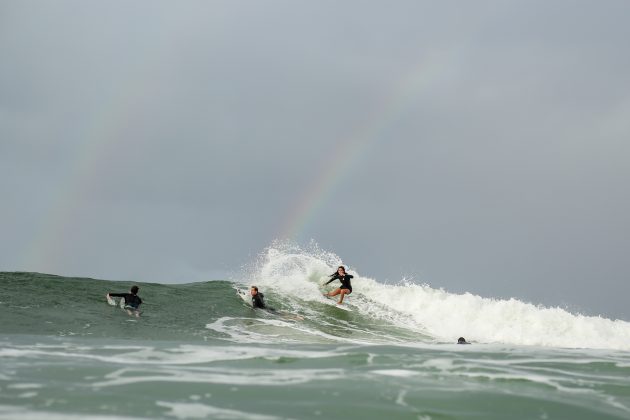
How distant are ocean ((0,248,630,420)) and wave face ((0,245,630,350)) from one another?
0.51 ft

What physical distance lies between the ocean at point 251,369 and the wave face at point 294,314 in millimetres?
156

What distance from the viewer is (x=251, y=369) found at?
1092cm

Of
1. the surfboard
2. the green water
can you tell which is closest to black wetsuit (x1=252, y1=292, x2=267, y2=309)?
the surfboard

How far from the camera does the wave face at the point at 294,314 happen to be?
19594mm

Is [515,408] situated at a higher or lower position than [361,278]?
lower

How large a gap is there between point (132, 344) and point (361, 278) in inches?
907

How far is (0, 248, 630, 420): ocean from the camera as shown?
8156mm

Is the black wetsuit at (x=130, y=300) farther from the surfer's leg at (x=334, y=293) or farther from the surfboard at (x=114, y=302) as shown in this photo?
the surfer's leg at (x=334, y=293)

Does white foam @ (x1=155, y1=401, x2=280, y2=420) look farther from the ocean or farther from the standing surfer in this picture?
the standing surfer

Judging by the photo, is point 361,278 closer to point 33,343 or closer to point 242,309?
point 242,309

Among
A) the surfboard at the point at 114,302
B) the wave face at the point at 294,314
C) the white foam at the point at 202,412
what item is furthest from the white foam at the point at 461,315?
the white foam at the point at 202,412

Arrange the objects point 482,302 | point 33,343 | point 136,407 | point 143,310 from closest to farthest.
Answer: point 136,407
point 33,343
point 143,310
point 482,302

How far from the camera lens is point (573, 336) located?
96.7 feet

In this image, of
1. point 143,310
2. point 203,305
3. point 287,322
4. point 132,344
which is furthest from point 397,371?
point 203,305
